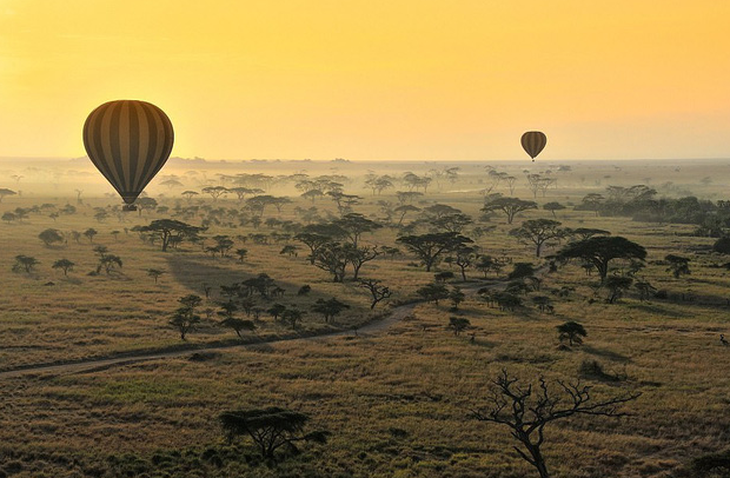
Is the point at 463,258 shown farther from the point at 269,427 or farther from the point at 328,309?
the point at 269,427

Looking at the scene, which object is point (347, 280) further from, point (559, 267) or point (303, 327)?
point (559, 267)

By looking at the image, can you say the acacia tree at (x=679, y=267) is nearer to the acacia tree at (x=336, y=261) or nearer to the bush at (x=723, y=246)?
the bush at (x=723, y=246)

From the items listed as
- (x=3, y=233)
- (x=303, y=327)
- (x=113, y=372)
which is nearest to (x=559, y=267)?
(x=303, y=327)

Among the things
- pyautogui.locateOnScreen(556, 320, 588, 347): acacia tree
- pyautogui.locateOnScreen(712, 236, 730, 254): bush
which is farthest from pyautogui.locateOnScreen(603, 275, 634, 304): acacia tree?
pyautogui.locateOnScreen(712, 236, 730, 254): bush

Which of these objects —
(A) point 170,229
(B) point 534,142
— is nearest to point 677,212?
(B) point 534,142

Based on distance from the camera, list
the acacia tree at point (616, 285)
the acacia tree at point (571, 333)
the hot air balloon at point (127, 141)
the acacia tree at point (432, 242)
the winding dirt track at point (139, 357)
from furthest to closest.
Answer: the acacia tree at point (432, 242) < the acacia tree at point (616, 285) < the hot air balloon at point (127, 141) < the acacia tree at point (571, 333) < the winding dirt track at point (139, 357)

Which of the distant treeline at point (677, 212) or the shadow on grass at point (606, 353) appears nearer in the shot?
the shadow on grass at point (606, 353)

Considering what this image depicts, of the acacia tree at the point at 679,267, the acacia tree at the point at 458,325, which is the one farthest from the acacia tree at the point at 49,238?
the acacia tree at the point at 679,267
